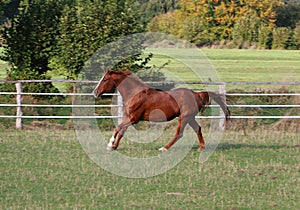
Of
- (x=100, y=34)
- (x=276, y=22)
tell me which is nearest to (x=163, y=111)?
(x=100, y=34)

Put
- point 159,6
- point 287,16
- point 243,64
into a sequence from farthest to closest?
point 159,6, point 287,16, point 243,64

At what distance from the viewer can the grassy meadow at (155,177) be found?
7.84 m

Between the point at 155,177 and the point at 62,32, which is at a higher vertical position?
the point at 62,32

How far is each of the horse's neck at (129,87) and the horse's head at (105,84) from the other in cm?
13

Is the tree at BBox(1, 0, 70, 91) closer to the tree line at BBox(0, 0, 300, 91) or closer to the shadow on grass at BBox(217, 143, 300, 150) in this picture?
the tree line at BBox(0, 0, 300, 91)

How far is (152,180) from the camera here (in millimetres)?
9195

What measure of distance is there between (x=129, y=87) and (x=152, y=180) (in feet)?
9.20

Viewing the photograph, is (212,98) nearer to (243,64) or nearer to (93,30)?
(93,30)

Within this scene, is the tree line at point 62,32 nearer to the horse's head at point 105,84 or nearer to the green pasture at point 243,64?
the green pasture at point 243,64

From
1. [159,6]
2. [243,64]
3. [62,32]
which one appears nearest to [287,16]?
[243,64]

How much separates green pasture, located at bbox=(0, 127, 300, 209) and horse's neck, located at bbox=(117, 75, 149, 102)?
3.12 feet

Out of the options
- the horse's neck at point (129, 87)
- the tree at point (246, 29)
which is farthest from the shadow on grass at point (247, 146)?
the tree at point (246, 29)

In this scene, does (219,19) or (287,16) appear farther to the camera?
(287,16)

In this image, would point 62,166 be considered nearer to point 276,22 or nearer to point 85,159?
point 85,159
